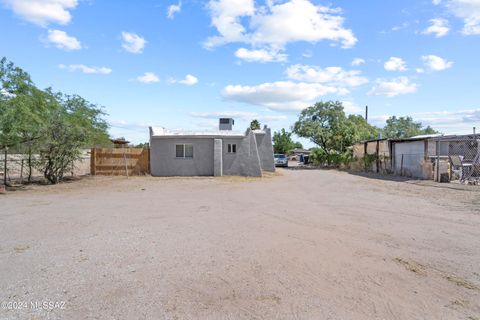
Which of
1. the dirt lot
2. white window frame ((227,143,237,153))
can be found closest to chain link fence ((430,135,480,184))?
the dirt lot

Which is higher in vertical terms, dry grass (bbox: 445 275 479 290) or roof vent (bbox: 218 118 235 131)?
roof vent (bbox: 218 118 235 131)

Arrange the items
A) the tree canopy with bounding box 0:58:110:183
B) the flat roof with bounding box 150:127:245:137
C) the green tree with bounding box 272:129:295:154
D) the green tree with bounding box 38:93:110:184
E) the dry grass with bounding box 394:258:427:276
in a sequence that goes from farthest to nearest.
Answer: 1. the green tree with bounding box 272:129:295:154
2. the flat roof with bounding box 150:127:245:137
3. the green tree with bounding box 38:93:110:184
4. the tree canopy with bounding box 0:58:110:183
5. the dry grass with bounding box 394:258:427:276

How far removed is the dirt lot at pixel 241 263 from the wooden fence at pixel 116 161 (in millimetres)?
12444

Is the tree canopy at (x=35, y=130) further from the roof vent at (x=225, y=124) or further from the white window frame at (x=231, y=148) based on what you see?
the roof vent at (x=225, y=124)

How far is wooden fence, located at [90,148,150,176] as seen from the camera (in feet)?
73.7

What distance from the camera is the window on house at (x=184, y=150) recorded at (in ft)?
74.4

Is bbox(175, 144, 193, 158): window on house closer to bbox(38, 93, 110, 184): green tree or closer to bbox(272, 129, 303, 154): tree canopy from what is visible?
bbox(38, 93, 110, 184): green tree

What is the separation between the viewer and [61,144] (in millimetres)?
17703

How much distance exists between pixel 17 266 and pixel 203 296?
115 inches

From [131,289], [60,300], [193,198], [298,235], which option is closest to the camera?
[60,300]

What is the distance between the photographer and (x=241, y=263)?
16.9ft

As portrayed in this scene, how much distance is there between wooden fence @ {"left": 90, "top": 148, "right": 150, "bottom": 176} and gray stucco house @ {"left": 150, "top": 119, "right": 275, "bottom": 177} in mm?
1028

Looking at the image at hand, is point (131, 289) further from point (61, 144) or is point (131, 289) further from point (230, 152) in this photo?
point (230, 152)

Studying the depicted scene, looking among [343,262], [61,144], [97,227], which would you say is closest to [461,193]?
[343,262]
